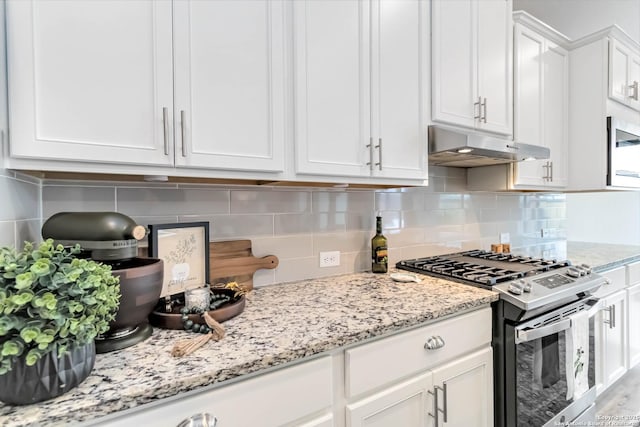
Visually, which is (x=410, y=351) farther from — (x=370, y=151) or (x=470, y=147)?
(x=470, y=147)

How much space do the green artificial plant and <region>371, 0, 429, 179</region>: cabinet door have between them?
1.12 meters

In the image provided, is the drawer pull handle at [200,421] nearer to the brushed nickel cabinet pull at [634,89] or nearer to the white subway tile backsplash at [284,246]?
the white subway tile backsplash at [284,246]

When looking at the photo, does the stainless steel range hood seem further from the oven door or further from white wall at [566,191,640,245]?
white wall at [566,191,640,245]

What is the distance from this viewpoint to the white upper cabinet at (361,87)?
1.27 metres

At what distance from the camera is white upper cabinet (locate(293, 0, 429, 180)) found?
4.16ft

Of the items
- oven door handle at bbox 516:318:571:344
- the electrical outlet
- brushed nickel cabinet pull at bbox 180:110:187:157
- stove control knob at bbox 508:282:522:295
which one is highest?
brushed nickel cabinet pull at bbox 180:110:187:157

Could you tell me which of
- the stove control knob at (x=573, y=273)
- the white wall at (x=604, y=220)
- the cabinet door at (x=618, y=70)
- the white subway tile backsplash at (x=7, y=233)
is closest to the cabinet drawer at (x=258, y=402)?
the white subway tile backsplash at (x=7, y=233)

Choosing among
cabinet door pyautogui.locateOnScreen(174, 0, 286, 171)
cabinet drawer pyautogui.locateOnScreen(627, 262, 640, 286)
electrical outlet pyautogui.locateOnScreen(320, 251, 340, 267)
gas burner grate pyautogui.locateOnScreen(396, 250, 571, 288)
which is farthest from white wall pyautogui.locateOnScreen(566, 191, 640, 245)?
cabinet door pyautogui.locateOnScreen(174, 0, 286, 171)

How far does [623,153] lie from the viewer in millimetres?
2406

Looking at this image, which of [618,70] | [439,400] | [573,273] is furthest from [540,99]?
[439,400]

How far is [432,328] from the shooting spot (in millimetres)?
1169

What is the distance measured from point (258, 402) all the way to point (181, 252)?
2.13 ft

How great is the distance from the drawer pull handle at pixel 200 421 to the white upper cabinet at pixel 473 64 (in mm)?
1528

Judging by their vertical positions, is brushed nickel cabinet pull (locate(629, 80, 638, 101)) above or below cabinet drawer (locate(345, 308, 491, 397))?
above
